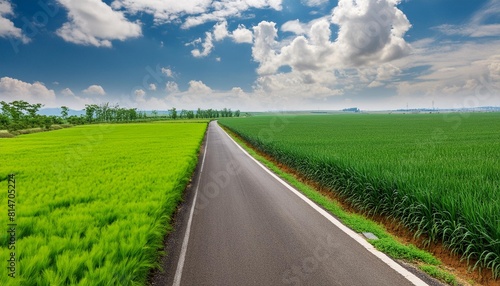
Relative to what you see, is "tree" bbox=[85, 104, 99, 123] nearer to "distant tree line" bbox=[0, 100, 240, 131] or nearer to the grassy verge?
"distant tree line" bbox=[0, 100, 240, 131]

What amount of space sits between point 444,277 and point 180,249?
473cm

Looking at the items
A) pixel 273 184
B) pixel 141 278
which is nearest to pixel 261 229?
pixel 141 278

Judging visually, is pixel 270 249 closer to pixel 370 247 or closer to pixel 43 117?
pixel 370 247

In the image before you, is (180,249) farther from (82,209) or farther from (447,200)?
(447,200)

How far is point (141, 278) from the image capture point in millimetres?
3920
